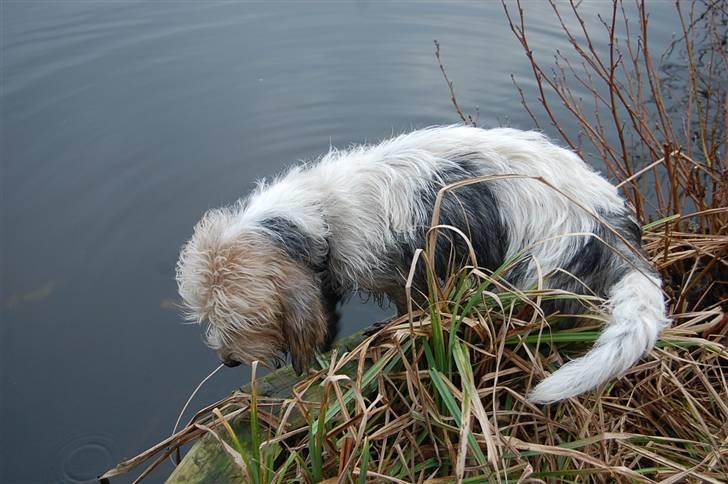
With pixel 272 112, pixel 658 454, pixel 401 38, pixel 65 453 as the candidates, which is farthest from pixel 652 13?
pixel 65 453

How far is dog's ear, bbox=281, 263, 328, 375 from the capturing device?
2756 mm

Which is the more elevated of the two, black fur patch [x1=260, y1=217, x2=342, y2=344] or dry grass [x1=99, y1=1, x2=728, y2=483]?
black fur patch [x1=260, y1=217, x2=342, y2=344]

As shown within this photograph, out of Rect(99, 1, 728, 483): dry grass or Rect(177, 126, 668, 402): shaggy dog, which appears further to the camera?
Rect(177, 126, 668, 402): shaggy dog

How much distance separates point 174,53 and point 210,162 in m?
2.26

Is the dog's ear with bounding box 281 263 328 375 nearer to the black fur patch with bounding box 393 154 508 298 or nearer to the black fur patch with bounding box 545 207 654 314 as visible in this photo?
the black fur patch with bounding box 393 154 508 298

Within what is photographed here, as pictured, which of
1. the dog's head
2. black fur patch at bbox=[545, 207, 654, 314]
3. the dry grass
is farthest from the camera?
the dog's head

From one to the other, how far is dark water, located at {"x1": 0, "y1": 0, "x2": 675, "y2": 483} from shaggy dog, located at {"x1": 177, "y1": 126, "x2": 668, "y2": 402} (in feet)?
4.61

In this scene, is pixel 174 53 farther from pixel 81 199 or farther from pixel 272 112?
pixel 81 199

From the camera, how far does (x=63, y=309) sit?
A: 14.6ft

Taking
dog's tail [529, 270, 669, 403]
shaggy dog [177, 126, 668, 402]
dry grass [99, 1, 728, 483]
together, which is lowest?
dry grass [99, 1, 728, 483]

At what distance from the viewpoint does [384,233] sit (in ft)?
9.12

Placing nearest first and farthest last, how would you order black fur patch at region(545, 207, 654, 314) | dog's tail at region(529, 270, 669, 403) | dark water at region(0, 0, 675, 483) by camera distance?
dog's tail at region(529, 270, 669, 403)
black fur patch at region(545, 207, 654, 314)
dark water at region(0, 0, 675, 483)

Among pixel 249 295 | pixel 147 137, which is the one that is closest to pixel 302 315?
pixel 249 295

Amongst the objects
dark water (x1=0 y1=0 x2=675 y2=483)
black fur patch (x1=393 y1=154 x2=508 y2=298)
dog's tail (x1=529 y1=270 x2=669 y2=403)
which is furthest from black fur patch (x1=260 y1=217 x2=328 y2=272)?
dark water (x1=0 y1=0 x2=675 y2=483)
